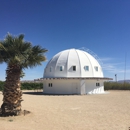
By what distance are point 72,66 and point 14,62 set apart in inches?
844

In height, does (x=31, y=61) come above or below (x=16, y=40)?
below

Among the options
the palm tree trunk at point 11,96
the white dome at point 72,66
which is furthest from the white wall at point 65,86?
the palm tree trunk at point 11,96

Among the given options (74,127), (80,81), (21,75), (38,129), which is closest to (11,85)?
(21,75)

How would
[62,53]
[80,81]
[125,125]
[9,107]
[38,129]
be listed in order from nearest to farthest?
[38,129] < [125,125] < [9,107] < [80,81] < [62,53]

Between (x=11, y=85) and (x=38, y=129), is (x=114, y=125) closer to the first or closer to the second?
(x=38, y=129)

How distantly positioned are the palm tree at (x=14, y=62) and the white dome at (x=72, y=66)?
20.1 m

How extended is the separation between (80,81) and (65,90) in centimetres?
298

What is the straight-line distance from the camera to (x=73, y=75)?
31266 mm

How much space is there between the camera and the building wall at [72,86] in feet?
98.7

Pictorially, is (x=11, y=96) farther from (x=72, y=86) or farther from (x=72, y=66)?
(x=72, y=66)

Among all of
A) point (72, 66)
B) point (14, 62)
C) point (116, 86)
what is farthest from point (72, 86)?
point (14, 62)

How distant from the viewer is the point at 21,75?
11312 mm

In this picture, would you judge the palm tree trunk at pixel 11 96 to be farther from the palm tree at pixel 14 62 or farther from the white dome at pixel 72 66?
the white dome at pixel 72 66

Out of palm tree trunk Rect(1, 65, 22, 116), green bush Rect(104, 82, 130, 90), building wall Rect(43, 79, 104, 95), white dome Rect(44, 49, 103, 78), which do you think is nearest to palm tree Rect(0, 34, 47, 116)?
palm tree trunk Rect(1, 65, 22, 116)
